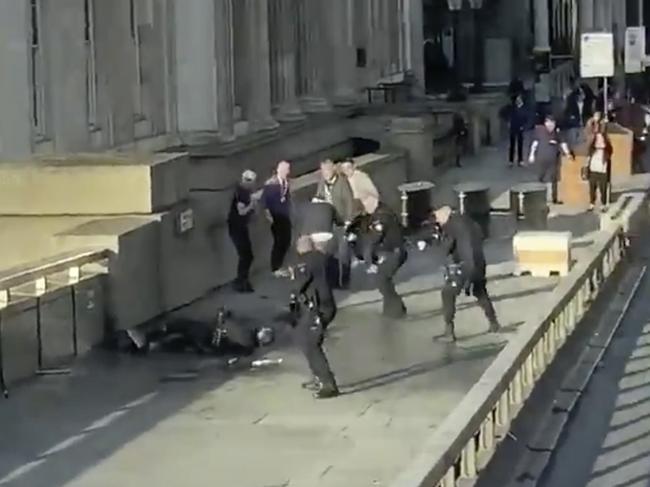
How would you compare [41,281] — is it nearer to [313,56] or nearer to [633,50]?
[313,56]

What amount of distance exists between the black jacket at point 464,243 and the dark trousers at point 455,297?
0.18 metres

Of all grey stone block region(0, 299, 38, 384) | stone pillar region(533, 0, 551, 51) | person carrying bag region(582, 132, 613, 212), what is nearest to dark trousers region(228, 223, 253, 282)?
grey stone block region(0, 299, 38, 384)

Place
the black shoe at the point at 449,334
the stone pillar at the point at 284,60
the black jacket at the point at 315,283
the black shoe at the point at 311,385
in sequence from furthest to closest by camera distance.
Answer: the stone pillar at the point at 284,60
the black shoe at the point at 449,334
the black shoe at the point at 311,385
the black jacket at the point at 315,283

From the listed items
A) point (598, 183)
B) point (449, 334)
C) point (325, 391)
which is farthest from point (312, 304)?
point (598, 183)

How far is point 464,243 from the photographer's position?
1886 cm

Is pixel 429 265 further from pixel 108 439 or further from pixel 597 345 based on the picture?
pixel 108 439

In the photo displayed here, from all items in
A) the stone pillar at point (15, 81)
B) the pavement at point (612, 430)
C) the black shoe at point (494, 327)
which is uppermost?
the stone pillar at point (15, 81)

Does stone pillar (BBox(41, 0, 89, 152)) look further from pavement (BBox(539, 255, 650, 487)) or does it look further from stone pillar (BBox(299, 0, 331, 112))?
stone pillar (BBox(299, 0, 331, 112))

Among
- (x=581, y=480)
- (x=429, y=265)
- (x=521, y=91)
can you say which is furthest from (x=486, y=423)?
(x=521, y=91)

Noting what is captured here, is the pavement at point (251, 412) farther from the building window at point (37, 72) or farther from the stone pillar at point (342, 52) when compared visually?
the stone pillar at point (342, 52)

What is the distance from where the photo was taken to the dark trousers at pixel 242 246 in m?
22.7

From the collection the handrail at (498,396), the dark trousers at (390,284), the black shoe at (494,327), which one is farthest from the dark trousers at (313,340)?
the dark trousers at (390,284)

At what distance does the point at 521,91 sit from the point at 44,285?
36505 mm

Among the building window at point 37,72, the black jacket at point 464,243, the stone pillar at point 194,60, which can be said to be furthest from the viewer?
the stone pillar at point 194,60
